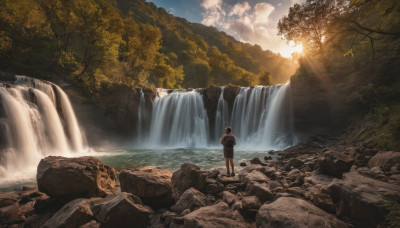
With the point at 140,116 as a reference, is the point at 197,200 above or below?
below

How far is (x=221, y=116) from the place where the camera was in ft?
75.7

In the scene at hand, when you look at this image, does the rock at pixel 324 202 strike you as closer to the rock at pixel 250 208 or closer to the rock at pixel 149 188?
the rock at pixel 250 208

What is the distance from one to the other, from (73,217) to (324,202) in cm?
452

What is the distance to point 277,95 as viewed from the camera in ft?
62.0

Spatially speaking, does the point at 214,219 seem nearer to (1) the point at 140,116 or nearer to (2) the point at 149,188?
(2) the point at 149,188

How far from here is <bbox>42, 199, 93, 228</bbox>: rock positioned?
3038 mm

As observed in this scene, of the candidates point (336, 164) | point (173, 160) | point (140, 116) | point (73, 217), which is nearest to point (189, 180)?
point (73, 217)

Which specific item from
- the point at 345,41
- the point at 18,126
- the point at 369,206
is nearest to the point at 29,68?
the point at 18,126

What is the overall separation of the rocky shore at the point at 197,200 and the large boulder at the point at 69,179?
0.8 inches

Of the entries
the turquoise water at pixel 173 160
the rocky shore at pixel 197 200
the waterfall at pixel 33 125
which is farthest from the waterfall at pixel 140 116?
the rocky shore at pixel 197 200

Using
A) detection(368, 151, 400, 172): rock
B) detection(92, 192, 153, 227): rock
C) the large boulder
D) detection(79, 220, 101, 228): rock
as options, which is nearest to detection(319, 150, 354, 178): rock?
detection(368, 151, 400, 172): rock

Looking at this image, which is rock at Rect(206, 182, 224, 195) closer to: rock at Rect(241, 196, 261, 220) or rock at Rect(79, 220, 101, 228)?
rock at Rect(241, 196, 261, 220)

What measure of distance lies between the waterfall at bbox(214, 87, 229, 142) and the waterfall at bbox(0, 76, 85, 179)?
15494 mm

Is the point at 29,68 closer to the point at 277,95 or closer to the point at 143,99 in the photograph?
the point at 143,99
